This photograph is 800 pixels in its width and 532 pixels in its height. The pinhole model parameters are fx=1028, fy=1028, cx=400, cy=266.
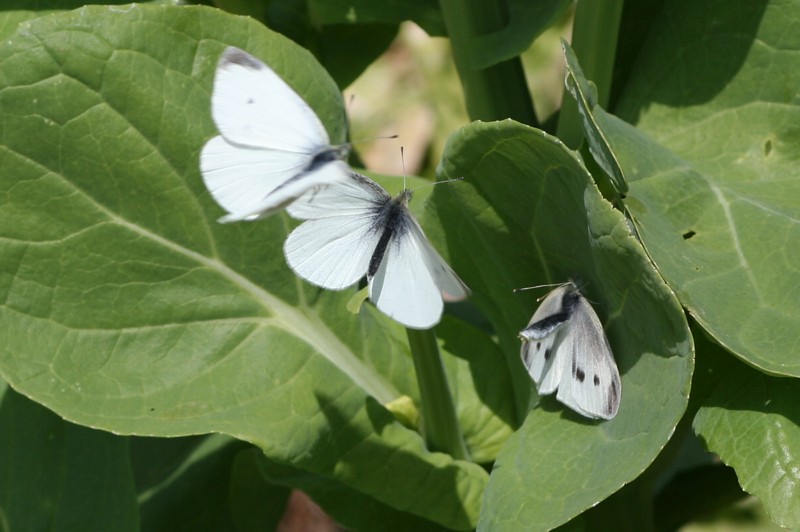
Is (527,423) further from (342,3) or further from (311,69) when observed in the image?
(342,3)

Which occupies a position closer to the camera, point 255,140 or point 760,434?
point 255,140

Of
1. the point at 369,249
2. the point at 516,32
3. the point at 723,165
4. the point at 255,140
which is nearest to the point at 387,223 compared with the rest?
the point at 369,249

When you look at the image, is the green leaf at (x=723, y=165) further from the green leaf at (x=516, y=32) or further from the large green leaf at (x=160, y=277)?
the large green leaf at (x=160, y=277)

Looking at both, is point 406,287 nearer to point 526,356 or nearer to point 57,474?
point 526,356

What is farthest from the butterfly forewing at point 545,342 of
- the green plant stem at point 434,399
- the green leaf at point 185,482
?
the green leaf at point 185,482

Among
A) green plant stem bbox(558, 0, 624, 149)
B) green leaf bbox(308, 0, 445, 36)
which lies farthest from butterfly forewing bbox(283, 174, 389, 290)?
green leaf bbox(308, 0, 445, 36)

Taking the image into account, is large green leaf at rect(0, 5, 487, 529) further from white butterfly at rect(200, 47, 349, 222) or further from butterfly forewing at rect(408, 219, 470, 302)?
butterfly forewing at rect(408, 219, 470, 302)
